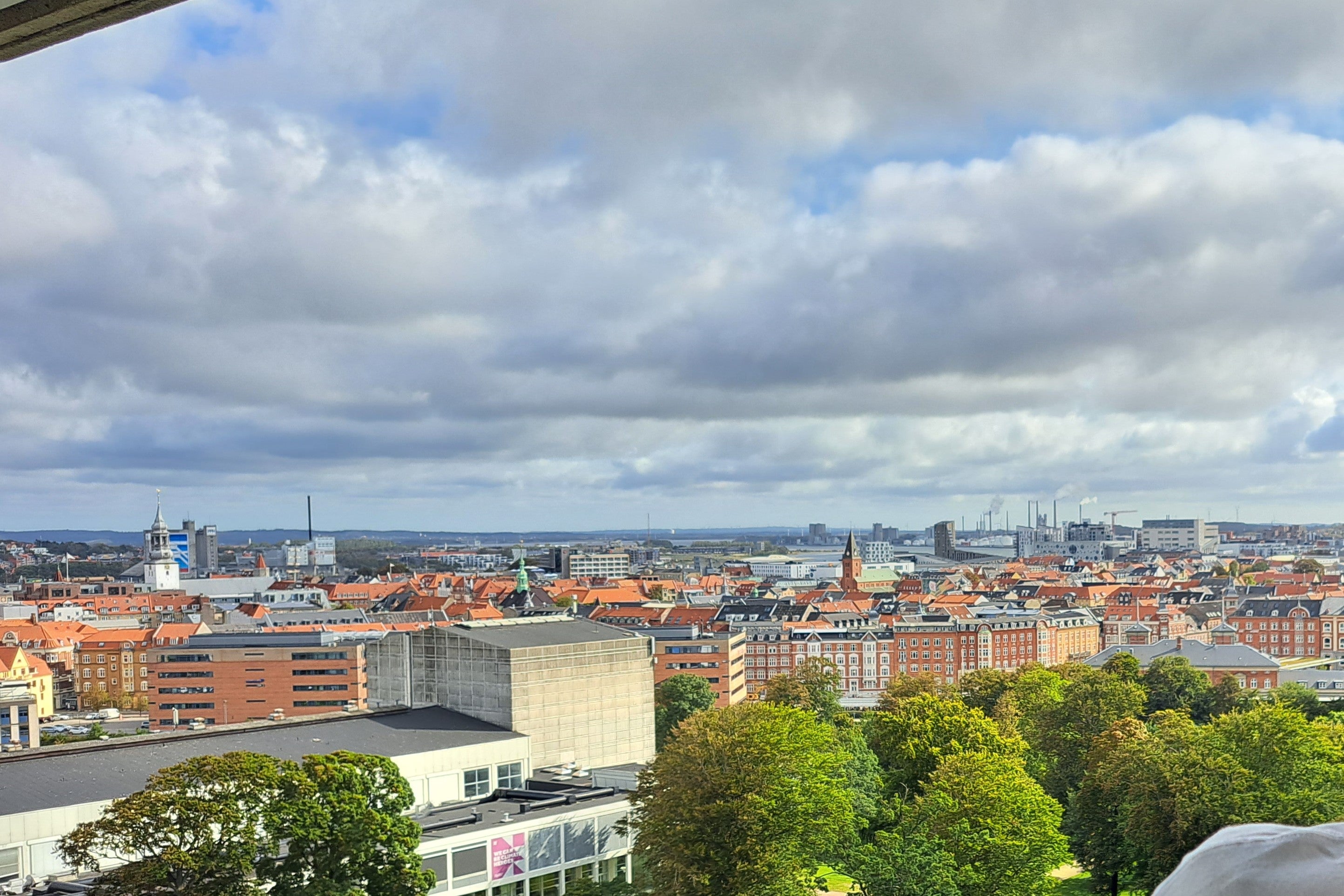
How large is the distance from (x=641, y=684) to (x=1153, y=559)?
514 ft

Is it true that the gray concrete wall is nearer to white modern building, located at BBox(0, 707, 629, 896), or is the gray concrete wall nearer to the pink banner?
white modern building, located at BBox(0, 707, 629, 896)

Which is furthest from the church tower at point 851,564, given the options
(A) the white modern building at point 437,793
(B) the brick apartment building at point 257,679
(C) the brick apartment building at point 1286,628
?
(A) the white modern building at point 437,793

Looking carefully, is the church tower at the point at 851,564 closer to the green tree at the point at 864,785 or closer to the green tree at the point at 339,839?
the green tree at the point at 864,785

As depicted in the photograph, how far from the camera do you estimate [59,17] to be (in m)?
3.45

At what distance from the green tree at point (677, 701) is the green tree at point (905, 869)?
24.4 m

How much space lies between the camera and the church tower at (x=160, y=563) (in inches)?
5743

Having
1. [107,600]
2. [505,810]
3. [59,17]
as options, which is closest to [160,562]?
[107,600]

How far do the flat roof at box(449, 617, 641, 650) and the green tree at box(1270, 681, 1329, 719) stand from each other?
26.9m

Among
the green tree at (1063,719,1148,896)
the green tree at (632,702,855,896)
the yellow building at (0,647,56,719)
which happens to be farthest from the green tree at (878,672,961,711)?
the yellow building at (0,647,56,719)

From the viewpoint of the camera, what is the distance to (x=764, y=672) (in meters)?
85.5

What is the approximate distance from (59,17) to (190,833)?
60.1ft

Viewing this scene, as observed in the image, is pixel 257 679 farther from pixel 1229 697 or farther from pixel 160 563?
pixel 160 563

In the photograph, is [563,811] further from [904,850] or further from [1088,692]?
[1088,692]

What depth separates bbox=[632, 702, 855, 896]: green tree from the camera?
24625 millimetres
